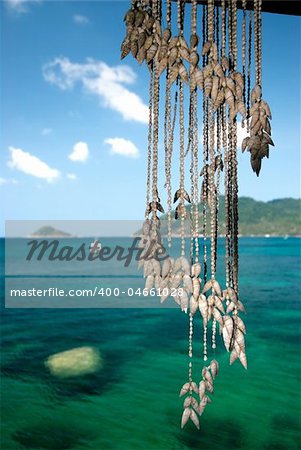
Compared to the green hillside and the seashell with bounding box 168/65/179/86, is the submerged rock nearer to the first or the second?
the seashell with bounding box 168/65/179/86

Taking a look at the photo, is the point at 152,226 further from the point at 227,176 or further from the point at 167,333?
the point at 167,333

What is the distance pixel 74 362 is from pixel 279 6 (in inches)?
276

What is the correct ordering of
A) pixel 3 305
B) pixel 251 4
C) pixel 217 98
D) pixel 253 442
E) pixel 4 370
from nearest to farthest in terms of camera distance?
pixel 217 98 → pixel 251 4 → pixel 253 442 → pixel 4 370 → pixel 3 305

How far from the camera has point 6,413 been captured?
17.9 feet

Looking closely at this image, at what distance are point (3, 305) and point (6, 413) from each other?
10.5 metres

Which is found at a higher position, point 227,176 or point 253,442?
point 227,176

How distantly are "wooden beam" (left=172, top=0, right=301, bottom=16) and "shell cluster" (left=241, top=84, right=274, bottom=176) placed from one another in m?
0.33

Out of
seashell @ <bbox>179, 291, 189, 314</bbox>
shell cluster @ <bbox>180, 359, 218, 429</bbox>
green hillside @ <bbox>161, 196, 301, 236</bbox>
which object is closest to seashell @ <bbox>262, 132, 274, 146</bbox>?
seashell @ <bbox>179, 291, 189, 314</bbox>

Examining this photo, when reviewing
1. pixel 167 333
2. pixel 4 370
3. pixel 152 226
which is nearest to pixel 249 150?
pixel 152 226

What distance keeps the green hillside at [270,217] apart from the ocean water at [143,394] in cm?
9125

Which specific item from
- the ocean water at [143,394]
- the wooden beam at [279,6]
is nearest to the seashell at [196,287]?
the wooden beam at [279,6]

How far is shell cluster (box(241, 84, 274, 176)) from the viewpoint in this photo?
103cm

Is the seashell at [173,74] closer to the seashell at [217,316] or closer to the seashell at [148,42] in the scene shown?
the seashell at [148,42]

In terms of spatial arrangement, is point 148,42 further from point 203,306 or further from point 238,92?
point 203,306
